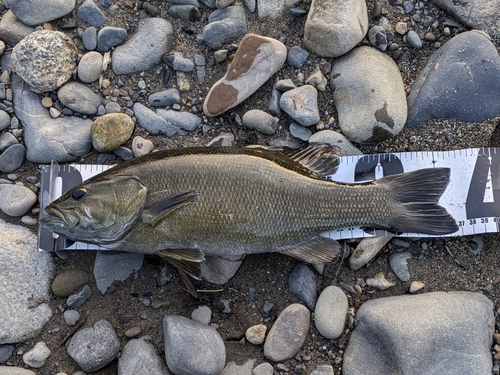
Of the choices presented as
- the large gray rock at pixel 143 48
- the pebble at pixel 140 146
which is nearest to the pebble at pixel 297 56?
the large gray rock at pixel 143 48

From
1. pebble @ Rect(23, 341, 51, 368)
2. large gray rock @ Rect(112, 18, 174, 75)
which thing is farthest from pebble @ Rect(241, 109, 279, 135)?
pebble @ Rect(23, 341, 51, 368)

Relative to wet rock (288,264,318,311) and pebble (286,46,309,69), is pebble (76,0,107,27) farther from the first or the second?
wet rock (288,264,318,311)

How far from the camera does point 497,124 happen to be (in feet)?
14.1

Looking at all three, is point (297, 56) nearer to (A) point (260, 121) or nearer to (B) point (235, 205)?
(A) point (260, 121)

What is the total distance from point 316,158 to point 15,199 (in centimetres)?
303

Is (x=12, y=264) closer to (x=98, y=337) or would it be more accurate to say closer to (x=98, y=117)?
(x=98, y=337)

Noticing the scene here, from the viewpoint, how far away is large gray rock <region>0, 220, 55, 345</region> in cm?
395

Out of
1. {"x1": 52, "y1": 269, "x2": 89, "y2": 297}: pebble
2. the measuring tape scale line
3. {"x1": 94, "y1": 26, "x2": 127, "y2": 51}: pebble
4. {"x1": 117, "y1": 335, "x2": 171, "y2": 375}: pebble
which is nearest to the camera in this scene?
{"x1": 117, "y1": 335, "x2": 171, "y2": 375}: pebble

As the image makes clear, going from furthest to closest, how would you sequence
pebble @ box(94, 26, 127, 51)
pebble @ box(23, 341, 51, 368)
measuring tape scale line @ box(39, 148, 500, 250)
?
pebble @ box(94, 26, 127, 51) < measuring tape scale line @ box(39, 148, 500, 250) < pebble @ box(23, 341, 51, 368)

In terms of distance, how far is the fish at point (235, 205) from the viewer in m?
3.55

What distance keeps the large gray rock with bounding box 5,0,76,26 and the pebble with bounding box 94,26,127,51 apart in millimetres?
422

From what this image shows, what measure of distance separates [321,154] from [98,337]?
2.79m

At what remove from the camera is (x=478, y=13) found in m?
4.24

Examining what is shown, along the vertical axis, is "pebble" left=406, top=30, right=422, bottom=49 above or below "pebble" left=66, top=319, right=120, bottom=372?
above
